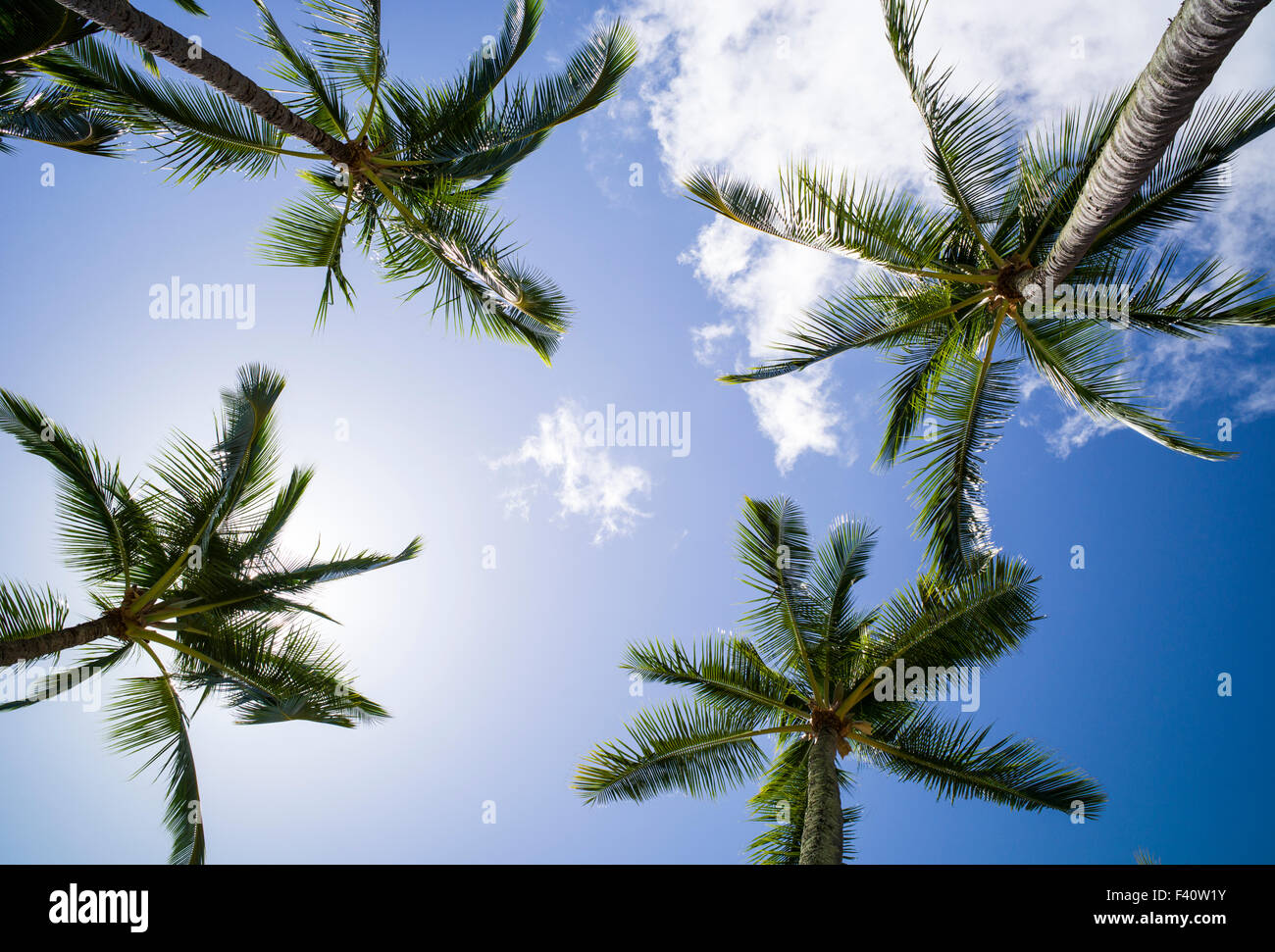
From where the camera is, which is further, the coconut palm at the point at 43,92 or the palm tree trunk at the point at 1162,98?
the coconut palm at the point at 43,92

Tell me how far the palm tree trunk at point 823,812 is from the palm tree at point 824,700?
0.08 ft

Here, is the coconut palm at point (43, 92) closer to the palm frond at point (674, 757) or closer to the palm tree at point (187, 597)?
the palm tree at point (187, 597)

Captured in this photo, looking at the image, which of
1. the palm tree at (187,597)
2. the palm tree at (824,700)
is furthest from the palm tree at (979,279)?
the palm tree at (187,597)

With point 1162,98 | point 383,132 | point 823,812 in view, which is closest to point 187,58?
point 383,132

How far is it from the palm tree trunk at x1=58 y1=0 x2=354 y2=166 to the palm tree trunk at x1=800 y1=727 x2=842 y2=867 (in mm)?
10512

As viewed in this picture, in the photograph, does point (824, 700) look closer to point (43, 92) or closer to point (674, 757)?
point (674, 757)

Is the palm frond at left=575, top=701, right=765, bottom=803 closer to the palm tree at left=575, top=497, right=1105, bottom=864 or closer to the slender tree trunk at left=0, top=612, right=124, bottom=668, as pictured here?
the palm tree at left=575, top=497, right=1105, bottom=864

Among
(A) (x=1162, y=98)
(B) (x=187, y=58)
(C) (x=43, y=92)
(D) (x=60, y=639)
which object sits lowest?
(D) (x=60, y=639)

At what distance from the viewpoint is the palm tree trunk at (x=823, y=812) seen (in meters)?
8.31

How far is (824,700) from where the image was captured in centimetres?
1033

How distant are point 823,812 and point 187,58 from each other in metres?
10.9
